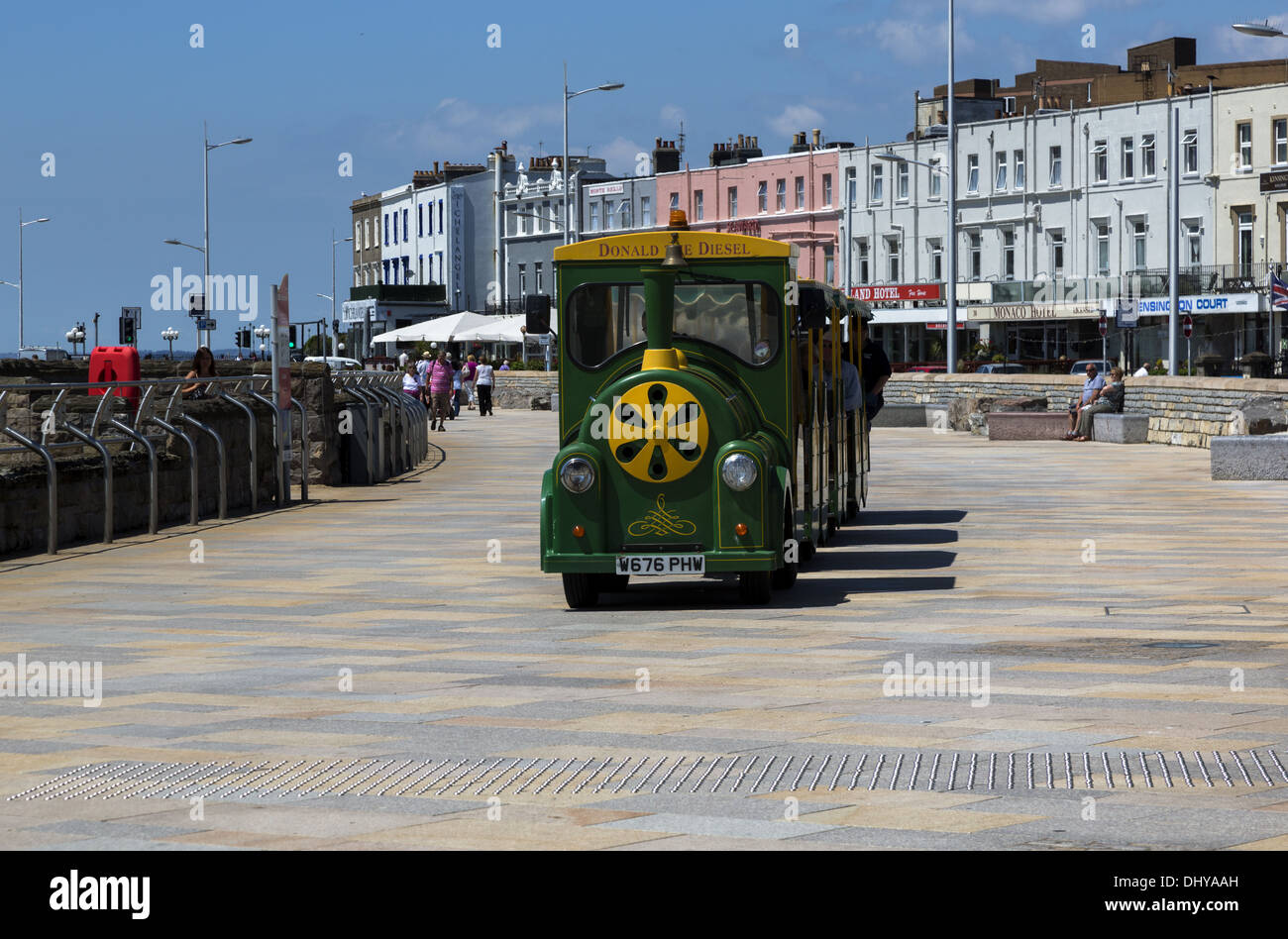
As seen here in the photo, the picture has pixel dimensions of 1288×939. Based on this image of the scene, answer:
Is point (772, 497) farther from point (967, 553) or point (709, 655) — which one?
point (967, 553)

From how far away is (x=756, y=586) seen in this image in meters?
13.0

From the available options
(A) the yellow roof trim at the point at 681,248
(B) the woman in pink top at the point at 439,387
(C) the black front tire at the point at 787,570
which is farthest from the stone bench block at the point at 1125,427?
(A) the yellow roof trim at the point at 681,248

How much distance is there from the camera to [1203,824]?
6457 millimetres

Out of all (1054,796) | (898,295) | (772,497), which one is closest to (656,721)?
(1054,796)

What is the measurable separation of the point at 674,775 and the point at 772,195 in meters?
88.4

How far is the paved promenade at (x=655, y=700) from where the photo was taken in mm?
6668

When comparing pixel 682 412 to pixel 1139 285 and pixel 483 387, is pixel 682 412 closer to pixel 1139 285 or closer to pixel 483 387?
pixel 483 387

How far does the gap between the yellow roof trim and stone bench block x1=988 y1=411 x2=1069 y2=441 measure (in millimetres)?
23659

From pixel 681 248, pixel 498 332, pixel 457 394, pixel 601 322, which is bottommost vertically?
pixel 457 394

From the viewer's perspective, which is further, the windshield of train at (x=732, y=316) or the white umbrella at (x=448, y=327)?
the white umbrella at (x=448, y=327)

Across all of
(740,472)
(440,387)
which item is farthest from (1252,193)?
(740,472)

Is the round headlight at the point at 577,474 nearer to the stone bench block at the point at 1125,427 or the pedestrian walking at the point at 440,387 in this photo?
the stone bench block at the point at 1125,427

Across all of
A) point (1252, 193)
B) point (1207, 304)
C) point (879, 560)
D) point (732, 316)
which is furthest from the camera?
point (1252, 193)

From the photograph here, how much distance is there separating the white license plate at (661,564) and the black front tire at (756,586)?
37 centimetres
